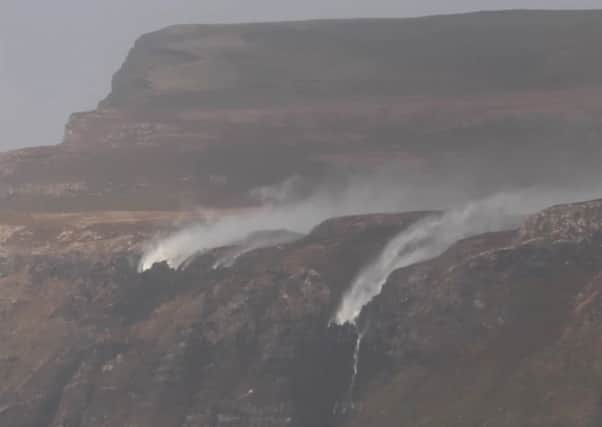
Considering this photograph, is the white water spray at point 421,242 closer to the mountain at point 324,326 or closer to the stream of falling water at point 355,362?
the mountain at point 324,326

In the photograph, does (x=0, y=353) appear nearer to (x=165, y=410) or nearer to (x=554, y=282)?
(x=165, y=410)

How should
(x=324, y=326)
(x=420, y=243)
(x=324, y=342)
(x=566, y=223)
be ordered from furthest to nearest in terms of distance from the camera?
1. (x=420, y=243)
2. (x=324, y=326)
3. (x=324, y=342)
4. (x=566, y=223)

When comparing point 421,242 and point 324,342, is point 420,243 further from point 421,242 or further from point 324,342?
point 324,342

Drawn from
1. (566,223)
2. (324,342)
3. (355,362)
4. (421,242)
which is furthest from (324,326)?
(566,223)

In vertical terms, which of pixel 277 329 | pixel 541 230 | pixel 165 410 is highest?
pixel 541 230

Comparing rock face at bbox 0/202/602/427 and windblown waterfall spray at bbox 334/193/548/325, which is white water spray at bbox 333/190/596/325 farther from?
rock face at bbox 0/202/602/427

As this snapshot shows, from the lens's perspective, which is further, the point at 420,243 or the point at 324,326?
the point at 420,243

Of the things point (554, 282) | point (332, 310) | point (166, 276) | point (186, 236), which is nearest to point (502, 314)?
point (554, 282)

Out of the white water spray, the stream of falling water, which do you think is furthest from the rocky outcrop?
the stream of falling water

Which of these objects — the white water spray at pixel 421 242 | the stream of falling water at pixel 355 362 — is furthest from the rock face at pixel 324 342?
the white water spray at pixel 421 242
